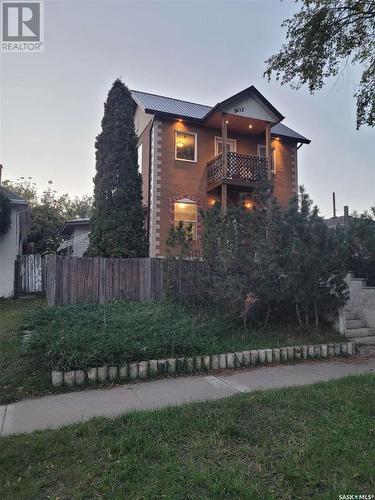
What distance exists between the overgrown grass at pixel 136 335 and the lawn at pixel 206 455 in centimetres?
161

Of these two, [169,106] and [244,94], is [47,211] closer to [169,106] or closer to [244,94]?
[169,106]

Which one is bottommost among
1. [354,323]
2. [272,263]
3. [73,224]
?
[354,323]

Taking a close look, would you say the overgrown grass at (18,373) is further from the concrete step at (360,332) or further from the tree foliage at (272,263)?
the concrete step at (360,332)

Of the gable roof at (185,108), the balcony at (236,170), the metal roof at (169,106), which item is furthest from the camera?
the metal roof at (169,106)

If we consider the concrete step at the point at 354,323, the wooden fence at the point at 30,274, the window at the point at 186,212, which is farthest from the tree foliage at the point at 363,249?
the wooden fence at the point at 30,274

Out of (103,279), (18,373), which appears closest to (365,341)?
(103,279)

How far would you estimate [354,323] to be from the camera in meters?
7.87

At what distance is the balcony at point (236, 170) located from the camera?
14784 mm

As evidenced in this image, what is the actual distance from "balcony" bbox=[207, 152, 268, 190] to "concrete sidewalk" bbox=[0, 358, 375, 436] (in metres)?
10.2

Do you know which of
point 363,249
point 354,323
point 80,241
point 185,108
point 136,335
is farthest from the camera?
point 80,241

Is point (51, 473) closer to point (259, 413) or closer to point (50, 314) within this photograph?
point (259, 413)

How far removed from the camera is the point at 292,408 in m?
3.69

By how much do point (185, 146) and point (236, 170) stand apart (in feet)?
8.38

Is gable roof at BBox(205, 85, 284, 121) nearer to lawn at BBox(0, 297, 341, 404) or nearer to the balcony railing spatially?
the balcony railing
